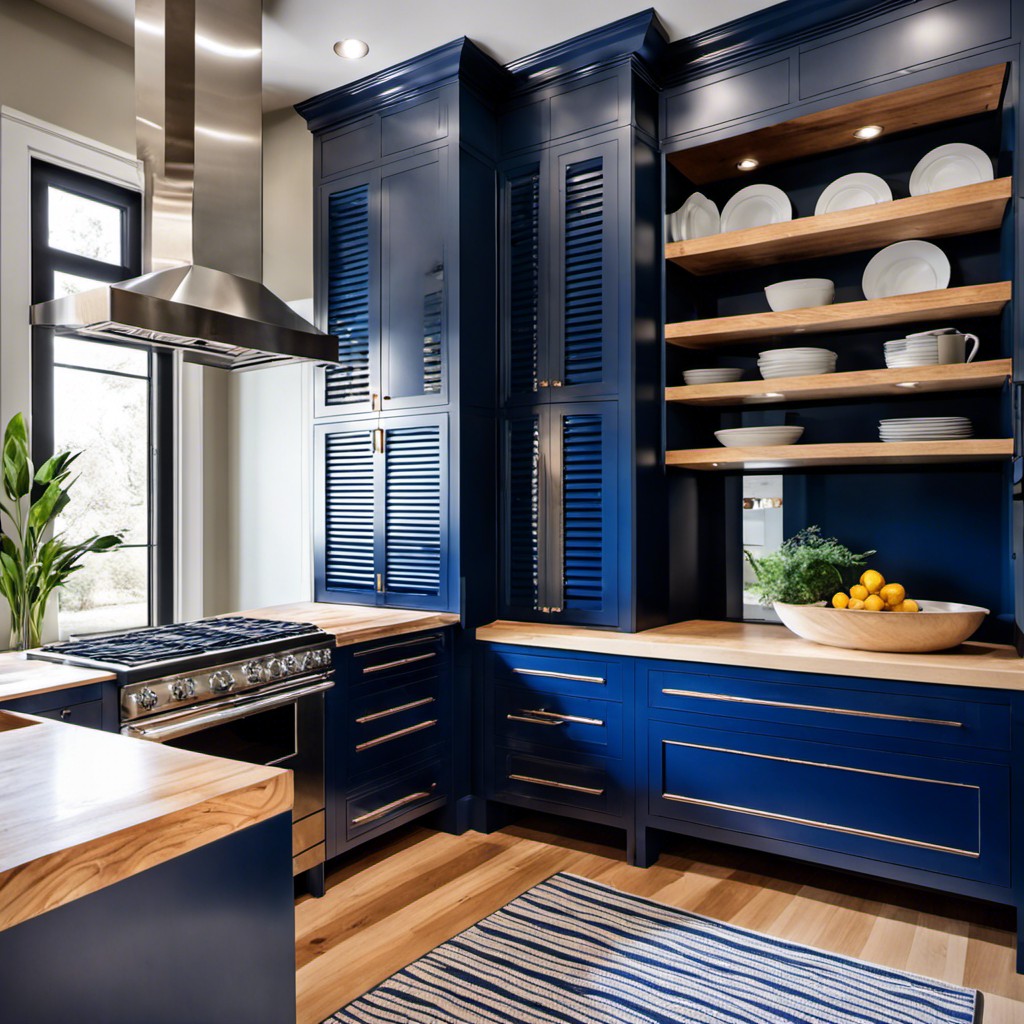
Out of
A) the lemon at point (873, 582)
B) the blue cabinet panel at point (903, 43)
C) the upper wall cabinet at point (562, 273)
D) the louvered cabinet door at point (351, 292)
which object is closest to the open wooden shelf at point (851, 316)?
the upper wall cabinet at point (562, 273)

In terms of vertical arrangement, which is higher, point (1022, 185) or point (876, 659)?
point (1022, 185)

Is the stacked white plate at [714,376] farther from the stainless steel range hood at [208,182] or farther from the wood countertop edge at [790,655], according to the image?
the stainless steel range hood at [208,182]

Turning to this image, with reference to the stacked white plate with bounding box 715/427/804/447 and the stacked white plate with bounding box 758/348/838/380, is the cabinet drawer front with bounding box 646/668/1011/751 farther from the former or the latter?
the stacked white plate with bounding box 758/348/838/380

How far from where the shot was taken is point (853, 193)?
313cm

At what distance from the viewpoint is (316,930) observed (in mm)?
2512

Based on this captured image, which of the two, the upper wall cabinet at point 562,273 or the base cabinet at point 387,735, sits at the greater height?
the upper wall cabinet at point 562,273

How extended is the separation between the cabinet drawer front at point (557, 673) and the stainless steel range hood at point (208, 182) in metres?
1.30

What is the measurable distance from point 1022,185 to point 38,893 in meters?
2.90

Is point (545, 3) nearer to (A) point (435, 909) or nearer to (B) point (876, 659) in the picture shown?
(B) point (876, 659)

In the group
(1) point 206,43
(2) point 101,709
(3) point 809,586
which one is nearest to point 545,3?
(1) point 206,43

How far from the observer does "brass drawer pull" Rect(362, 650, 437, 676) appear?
9.75 ft

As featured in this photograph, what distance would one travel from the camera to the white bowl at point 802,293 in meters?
3.07

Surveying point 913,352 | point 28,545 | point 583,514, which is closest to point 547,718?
point 583,514

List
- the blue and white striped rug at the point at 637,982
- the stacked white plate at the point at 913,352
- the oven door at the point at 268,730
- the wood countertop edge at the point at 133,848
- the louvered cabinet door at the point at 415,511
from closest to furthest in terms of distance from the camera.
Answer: the wood countertop edge at the point at 133,848
the blue and white striped rug at the point at 637,982
the oven door at the point at 268,730
the stacked white plate at the point at 913,352
the louvered cabinet door at the point at 415,511
